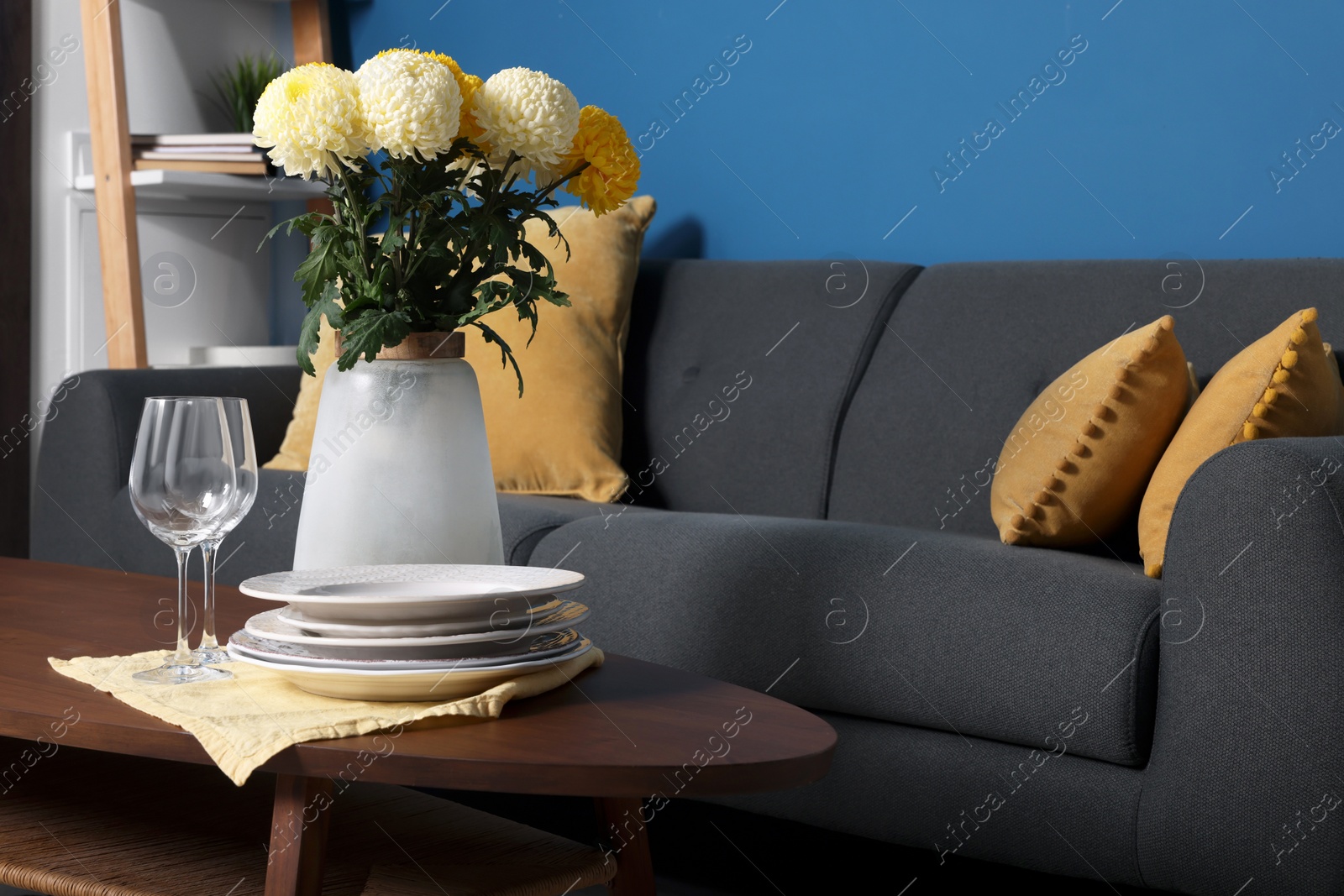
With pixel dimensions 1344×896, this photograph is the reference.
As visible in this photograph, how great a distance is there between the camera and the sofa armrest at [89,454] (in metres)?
2.33

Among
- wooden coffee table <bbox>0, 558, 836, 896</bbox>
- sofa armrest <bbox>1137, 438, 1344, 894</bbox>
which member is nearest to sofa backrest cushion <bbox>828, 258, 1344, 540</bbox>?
sofa armrest <bbox>1137, 438, 1344, 894</bbox>

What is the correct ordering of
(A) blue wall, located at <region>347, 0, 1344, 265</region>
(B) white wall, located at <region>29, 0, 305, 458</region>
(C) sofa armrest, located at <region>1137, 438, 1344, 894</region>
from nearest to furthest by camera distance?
1. (C) sofa armrest, located at <region>1137, 438, 1344, 894</region>
2. (A) blue wall, located at <region>347, 0, 1344, 265</region>
3. (B) white wall, located at <region>29, 0, 305, 458</region>

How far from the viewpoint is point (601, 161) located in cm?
121

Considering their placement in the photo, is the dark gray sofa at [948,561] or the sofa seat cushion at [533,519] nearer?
the dark gray sofa at [948,561]

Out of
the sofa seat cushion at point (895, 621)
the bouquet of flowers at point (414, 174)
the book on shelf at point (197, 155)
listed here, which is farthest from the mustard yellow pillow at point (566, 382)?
the bouquet of flowers at point (414, 174)

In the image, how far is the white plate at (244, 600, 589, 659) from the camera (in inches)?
35.7

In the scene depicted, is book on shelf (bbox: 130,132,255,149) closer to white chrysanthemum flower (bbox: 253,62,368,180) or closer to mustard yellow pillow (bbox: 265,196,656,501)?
mustard yellow pillow (bbox: 265,196,656,501)

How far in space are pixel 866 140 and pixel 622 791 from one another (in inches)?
77.5

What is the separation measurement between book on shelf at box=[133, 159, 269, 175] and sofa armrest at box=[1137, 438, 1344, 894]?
91.2 inches

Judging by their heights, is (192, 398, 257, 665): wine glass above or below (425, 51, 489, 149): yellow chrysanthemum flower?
below

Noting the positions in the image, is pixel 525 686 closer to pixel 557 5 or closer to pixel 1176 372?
pixel 1176 372

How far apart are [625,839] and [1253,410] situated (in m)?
0.89

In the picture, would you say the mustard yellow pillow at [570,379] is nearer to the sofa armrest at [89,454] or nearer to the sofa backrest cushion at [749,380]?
the sofa backrest cushion at [749,380]

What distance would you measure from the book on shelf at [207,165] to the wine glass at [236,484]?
2.15m
